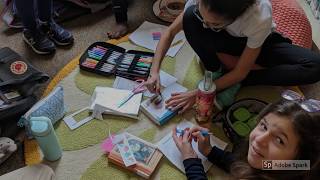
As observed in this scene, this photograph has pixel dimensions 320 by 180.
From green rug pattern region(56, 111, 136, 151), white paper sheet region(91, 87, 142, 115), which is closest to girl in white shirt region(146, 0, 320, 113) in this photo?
white paper sheet region(91, 87, 142, 115)

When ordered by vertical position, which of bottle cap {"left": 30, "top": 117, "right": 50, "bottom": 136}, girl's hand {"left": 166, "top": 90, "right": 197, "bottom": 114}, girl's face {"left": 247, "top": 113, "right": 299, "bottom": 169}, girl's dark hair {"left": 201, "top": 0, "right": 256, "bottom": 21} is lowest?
girl's hand {"left": 166, "top": 90, "right": 197, "bottom": 114}

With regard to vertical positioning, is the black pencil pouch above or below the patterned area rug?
above

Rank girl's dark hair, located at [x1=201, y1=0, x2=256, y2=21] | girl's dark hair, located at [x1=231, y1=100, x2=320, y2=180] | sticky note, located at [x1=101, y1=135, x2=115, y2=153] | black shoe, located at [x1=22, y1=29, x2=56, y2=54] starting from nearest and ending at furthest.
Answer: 1. girl's dark hair, located at [x1=231, y1=100, x2=320, y2=180]
2. girl's dark hair, located at [x1=201, y1=0, x2=256, y2=21]
3. sticky note, located at [x1=101, y1=135, x2=115, y2=153]
4. black shoe, located at [x1=22, y1=29, x2=56, y2=54]

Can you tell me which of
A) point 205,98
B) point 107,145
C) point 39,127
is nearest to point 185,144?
point 205,98

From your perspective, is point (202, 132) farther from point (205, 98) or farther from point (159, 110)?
point (159, 110)

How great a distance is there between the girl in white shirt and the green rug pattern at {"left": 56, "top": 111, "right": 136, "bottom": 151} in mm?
207

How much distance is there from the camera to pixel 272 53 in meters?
1.54

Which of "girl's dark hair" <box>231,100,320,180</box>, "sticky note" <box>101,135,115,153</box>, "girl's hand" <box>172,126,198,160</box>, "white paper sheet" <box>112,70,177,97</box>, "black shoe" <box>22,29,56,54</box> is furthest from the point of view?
"black shoe" <box>22,29,56,54</box>

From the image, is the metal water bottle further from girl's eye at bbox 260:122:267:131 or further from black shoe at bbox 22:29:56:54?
black shoe at bbox 22:29:56:54

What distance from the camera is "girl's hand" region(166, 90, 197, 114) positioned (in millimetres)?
1547

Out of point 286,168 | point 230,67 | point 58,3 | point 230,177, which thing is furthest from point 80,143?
point 58,3

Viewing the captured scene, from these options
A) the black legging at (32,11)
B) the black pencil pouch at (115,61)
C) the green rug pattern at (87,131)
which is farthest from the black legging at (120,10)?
the green rug pattern at (87,131)

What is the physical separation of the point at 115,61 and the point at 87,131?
0.39m

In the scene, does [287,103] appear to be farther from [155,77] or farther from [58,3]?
[58,3]
